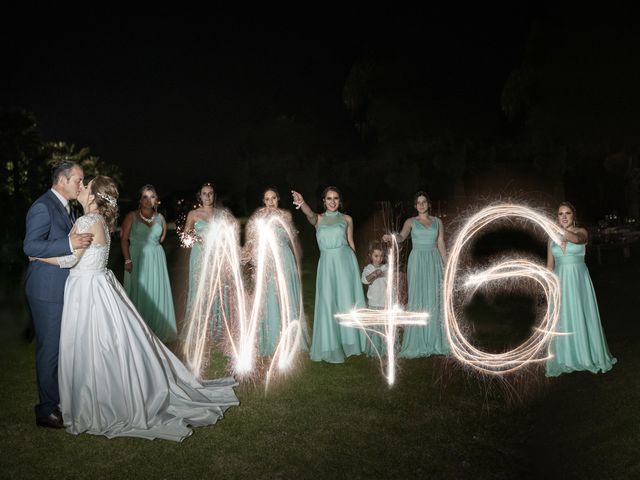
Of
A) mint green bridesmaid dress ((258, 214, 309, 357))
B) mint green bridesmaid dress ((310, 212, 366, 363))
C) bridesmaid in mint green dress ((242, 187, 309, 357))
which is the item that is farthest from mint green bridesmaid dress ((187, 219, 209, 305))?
mint green bridesmaid dress ((310, 212, 366, 363))

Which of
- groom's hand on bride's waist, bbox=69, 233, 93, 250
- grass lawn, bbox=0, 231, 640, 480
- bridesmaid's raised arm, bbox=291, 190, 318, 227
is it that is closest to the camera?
grass lawn, bbox=0, 231, 640, 480

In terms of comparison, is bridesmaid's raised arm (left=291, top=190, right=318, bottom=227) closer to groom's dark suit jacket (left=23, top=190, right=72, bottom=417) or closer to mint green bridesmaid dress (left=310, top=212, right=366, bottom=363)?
mint green bridesmaid dress (left=310, top=212, right=366, bottom=363)

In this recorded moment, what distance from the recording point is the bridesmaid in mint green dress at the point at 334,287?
9.07 m

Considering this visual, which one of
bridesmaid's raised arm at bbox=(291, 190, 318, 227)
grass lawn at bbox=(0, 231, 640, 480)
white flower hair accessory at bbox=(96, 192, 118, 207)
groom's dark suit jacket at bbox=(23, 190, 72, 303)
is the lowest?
grass lawn at bbox=(0, 231, 640, 480)

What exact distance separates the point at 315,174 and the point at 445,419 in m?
16.0

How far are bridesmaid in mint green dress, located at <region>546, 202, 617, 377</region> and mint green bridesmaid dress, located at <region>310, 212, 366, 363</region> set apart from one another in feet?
9.24

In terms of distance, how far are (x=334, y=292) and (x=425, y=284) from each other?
1.38m

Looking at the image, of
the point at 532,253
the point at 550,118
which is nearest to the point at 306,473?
the point at 550,118

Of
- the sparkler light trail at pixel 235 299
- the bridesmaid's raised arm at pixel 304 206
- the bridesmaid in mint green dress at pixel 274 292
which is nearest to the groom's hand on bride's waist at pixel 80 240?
the sparkler light trail at pixel 235 299

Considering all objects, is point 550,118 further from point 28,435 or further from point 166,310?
point 28,435

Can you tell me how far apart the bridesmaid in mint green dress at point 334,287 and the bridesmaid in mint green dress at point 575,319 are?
111 inches

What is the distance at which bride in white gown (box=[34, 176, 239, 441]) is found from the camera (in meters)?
6.21

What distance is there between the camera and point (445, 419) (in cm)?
671

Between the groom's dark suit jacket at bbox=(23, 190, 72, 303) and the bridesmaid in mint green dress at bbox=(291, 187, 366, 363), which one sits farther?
the bridesmaid in mint green dress at bbox=(291, 187, 366, 363)
